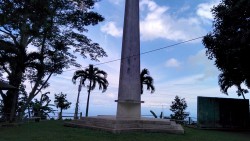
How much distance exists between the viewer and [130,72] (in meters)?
16.2

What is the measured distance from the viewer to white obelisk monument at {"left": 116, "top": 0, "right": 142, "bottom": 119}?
52.7ft

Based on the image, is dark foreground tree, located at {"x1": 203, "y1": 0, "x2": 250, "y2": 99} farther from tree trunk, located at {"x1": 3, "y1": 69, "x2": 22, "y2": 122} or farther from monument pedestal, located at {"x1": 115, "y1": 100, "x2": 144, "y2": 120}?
tree trunk, located at {"x1": 3, "y1": 69, "x2": 22, "y2": 122}

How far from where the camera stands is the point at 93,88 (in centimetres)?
2880

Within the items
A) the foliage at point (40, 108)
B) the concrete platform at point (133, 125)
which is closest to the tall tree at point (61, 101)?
the foliage at point (40, 108)

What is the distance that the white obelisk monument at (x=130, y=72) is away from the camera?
16.1m

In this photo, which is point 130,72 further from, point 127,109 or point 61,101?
point 61,101

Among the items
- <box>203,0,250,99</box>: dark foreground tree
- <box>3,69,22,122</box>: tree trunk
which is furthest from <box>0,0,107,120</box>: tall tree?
<box>203,0,250,99</box>: dark foreground tree

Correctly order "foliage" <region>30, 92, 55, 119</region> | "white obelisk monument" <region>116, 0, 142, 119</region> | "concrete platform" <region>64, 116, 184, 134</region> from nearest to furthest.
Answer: "concrete platform" <region>64, 116, 184, 134</region> < "white obelisk monument" <region>116, 0, 142, 119</region> < "foliage" <region>30, 92, 55, 119</region>

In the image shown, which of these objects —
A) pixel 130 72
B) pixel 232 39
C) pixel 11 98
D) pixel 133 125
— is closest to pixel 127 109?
pixel 133 125

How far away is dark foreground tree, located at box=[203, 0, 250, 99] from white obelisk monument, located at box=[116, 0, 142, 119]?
5.72 metres

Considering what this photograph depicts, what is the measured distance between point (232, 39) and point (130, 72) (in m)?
6.65

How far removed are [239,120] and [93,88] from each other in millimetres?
14224

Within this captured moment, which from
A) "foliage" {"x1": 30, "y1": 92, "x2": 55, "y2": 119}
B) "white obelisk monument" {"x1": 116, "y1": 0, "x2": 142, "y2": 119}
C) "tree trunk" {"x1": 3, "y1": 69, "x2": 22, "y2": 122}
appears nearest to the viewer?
"white obelisk monument" {"x1": 116, "y1": 0, "x2": 142, "y2": 119}

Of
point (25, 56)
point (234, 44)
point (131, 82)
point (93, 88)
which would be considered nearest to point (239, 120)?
point (234, 44)
